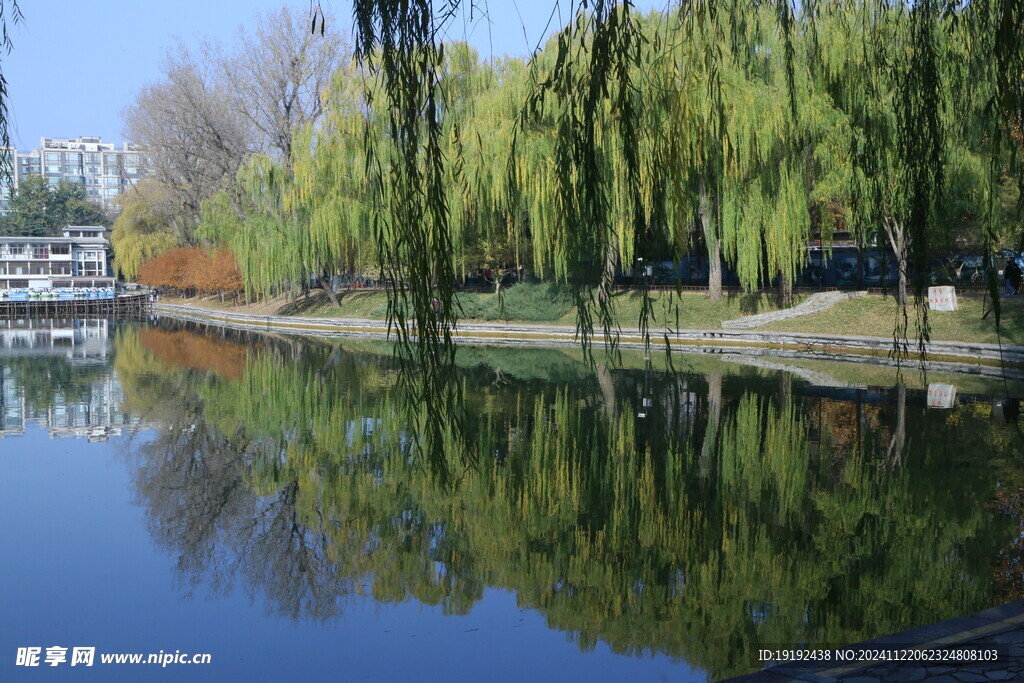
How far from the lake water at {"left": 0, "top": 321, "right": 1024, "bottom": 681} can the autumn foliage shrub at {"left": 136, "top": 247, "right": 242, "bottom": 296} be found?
33.5 metres

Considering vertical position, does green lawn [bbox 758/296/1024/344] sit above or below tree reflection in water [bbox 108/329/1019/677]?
above

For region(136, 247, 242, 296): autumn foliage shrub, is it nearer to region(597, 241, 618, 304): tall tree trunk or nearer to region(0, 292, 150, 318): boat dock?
region(0, 292, 150, 318): boat dock

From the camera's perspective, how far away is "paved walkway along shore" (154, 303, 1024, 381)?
20562 millimetres

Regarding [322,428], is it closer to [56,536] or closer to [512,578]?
[56,536]

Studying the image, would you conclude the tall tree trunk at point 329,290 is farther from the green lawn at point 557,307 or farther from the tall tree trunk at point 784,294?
the tall tree trunk at point 784,294

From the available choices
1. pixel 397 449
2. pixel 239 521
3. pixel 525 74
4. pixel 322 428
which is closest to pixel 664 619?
pixel 239 521

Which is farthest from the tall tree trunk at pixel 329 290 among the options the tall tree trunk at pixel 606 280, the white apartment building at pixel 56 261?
the white apartment building at pixel 56 261

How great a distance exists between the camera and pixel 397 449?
12.5 metres

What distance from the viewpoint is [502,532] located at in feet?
28.1

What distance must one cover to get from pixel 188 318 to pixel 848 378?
40041 millimetres

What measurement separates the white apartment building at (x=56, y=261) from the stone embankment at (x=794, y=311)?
68369 mm

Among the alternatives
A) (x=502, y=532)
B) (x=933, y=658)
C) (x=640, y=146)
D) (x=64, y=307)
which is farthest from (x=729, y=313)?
(x=64, y=307)

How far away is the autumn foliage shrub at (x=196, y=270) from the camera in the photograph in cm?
4938

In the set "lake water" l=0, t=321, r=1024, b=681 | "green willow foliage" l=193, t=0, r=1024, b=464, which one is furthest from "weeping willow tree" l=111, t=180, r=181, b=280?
"lake water" l=0, t=321, r=1024, b=681
